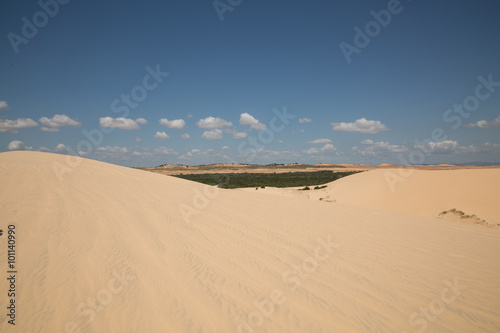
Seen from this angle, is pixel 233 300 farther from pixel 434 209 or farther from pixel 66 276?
pixel 434 209

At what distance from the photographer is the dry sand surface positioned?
324 cm

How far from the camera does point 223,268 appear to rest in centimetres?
453

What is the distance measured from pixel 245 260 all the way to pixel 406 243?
4.59m

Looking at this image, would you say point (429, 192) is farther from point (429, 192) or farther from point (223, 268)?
point (223, 268)

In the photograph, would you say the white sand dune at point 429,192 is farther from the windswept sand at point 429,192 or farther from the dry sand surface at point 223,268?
Answer: the dry sand surface at point 223,268

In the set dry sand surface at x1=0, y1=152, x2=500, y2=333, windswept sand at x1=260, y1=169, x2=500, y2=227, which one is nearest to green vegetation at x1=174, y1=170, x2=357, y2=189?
windswept sand at x1=260, y1=169, x2=500, y2=227

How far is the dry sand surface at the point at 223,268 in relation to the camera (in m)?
3.24

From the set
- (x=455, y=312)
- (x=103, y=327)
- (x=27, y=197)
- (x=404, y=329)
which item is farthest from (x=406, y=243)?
(x=27, y=197)

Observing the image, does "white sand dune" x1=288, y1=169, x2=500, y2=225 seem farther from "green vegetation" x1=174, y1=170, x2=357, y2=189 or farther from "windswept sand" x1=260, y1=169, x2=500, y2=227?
"green vegetation" x1=174, y1=170, x2=357, y2=189

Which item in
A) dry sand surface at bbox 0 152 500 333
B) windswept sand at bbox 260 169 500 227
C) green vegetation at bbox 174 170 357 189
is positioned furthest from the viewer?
green vegetation at bbox 174 170 357 189

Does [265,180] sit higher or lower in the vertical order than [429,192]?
lower

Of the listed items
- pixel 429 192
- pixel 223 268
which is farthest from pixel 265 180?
pixel 223 268

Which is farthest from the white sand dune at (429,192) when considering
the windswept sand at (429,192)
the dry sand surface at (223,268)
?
the dry sand surface at (223,268)

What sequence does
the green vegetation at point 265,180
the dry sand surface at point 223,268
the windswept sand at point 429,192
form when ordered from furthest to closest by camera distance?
the green vegetation at point 265,180 < the windswept sand at point 429,192 < the dry sand surface at point 223,268
